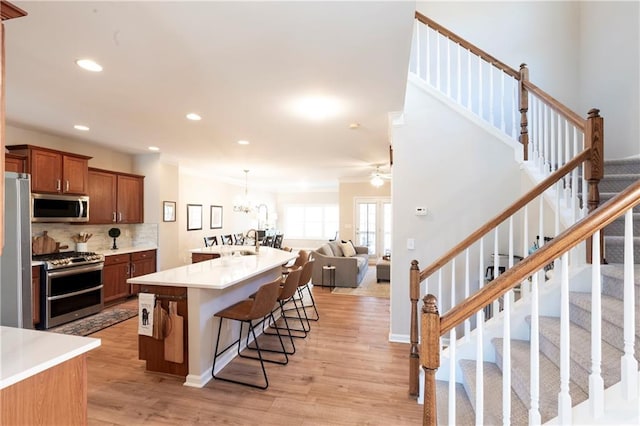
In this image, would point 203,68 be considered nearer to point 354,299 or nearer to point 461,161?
point 461,161

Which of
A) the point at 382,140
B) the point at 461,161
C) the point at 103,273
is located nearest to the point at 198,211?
the point at 103,273

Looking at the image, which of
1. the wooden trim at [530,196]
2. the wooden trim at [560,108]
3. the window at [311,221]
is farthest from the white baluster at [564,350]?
the window at [311,221]

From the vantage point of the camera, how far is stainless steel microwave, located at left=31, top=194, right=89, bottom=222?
12.8 feet

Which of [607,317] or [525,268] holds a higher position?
[525,268]

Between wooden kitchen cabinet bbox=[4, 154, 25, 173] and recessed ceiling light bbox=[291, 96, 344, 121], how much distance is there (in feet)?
11.4

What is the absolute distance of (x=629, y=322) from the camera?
3.81ft

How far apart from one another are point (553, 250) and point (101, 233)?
614cm

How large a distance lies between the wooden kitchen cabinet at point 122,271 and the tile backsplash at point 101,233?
44cm

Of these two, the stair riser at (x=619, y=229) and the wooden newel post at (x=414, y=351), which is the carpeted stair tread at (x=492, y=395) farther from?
the stair riser at (x=619, y=229)

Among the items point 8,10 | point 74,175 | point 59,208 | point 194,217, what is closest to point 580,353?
point 8,10

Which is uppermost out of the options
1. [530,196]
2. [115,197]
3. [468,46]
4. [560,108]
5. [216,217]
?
[468,46]

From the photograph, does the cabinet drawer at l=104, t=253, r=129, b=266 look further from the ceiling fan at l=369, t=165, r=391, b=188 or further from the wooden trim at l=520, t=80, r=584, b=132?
the wooden trim at l=520, t=80, r=584, b=132

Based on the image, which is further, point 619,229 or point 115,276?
point 115,276

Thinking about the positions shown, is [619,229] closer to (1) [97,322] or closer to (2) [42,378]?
(2) [42,378]
